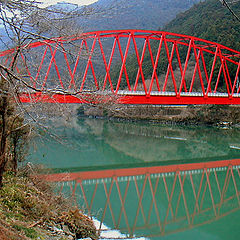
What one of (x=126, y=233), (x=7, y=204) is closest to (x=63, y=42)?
(x=7, y=204)

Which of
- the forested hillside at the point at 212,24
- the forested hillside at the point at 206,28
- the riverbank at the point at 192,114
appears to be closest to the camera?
the riverbank at the point at 192,114

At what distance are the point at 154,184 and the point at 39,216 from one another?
28.9 feet

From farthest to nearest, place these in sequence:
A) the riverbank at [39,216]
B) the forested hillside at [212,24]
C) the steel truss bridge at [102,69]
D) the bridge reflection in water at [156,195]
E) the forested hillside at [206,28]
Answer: the forested hillside at [206,28], the forested hillside at [212,24], the bridge reflection in water at [156,195], the riverbank at [39,216], the steel truss bridge at [102,69]

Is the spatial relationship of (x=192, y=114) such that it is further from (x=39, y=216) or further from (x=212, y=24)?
(x=39, y=216)

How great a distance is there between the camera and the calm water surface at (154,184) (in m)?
10.2

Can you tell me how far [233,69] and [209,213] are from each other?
3878 cm

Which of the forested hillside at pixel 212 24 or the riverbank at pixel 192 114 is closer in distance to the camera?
the riverbank at pixel 192 114

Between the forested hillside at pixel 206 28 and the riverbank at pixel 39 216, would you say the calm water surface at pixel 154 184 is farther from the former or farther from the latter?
the forested hillside at pixel 206 28

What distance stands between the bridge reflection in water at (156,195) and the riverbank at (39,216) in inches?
60.4

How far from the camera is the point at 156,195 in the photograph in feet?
44.8

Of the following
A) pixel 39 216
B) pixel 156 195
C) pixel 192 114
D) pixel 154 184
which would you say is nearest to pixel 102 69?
pixel 192 114

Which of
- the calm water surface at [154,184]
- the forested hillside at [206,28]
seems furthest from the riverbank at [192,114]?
the calm water surface at [154,184]

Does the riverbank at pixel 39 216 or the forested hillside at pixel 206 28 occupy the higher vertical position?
the forested hillside at pixel 206 28

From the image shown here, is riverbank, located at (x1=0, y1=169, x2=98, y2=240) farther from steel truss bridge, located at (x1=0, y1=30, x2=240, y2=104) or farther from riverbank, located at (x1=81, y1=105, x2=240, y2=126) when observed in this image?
riverbank, located at (x1=81, y1=105, x2=240, y2=126)
